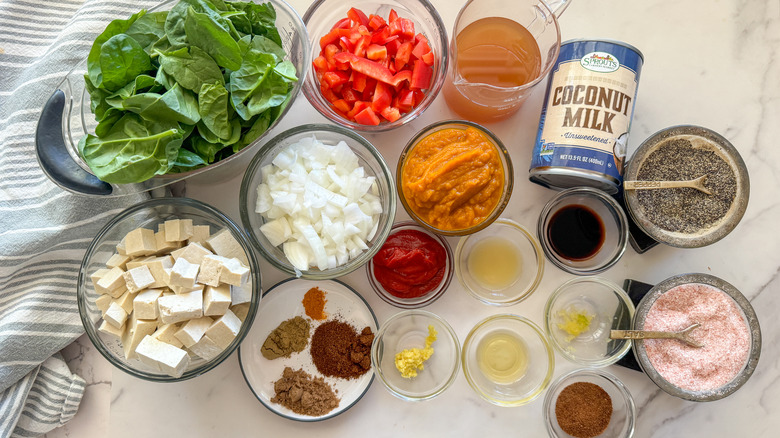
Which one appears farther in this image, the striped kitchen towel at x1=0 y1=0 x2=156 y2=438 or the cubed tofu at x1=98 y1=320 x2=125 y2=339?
the striped kitchen towel at x1=0 y1=0 x2=156 y2=438

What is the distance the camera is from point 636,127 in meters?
1.65

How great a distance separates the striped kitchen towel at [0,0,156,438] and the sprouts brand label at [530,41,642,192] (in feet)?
4.03

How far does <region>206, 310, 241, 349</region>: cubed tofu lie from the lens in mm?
1263

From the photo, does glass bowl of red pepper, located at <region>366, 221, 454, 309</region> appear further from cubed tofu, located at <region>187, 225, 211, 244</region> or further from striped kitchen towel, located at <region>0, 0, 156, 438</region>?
striped kitchen towel, located at <region>0, 0, 156, 438</region>

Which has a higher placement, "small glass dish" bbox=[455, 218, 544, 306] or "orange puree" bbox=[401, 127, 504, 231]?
"orange puree" bbox=[401, 127, 504, 231]

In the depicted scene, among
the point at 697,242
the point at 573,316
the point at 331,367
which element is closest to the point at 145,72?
the point at 331,367

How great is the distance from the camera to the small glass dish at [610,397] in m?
1.54

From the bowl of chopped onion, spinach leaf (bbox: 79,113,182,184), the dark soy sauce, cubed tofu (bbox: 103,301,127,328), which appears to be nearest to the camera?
spinach leaf (bbox: 79,113,182,184)

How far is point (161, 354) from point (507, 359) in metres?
1.01

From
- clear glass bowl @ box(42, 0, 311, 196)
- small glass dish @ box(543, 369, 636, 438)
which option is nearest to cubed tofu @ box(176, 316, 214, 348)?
clear glass bowl @ box(42, 0, 311, 196)

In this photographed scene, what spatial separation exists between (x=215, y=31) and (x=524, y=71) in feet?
2.78

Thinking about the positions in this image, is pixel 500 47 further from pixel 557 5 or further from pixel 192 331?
pixel 192 331

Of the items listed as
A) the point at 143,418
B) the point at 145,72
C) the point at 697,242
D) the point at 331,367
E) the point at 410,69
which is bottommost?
the point at 143,418

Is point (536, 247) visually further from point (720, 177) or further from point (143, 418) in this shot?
point (143, 418)
